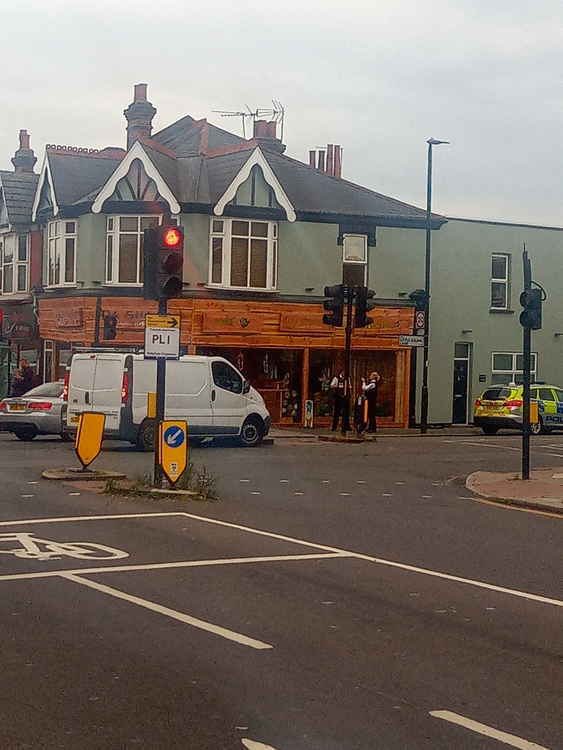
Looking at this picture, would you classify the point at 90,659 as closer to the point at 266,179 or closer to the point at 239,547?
the point at 239,547

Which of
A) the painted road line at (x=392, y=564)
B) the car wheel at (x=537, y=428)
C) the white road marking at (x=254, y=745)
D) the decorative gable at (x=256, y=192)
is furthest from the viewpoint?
the decorative gable at (x=256, y=192)

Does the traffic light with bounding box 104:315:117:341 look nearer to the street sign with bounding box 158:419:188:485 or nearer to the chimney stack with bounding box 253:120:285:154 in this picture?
the chimney stack with bounding box 253:120:285:154

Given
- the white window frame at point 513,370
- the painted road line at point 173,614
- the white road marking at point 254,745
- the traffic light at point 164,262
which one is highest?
the traffic light at point 164,262

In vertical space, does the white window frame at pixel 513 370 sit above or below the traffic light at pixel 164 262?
below

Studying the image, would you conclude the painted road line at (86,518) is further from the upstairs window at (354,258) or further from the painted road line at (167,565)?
the upstairs window at (354,258)

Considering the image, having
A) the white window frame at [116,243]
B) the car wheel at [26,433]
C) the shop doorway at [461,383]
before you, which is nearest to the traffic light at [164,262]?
the car wheel at [26,433]

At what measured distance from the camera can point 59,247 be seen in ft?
126

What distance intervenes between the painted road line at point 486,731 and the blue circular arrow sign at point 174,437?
10298 millimetres

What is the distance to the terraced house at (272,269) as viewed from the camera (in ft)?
119

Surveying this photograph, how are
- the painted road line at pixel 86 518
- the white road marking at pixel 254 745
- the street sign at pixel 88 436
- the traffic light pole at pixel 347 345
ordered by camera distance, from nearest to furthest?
the white road marking at pixel 254 745 < the painted road line at pixel 86 518 < the street sign at pixel 88 436 < the traffic light pole at pixel 347 345

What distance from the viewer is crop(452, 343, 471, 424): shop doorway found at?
130ft

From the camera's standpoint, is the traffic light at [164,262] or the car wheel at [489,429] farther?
the car wheel at [489,429]

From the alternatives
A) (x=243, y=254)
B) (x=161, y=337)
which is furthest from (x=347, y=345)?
(x=161, y=337)

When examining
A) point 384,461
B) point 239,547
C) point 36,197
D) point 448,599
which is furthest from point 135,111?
point 448,599
